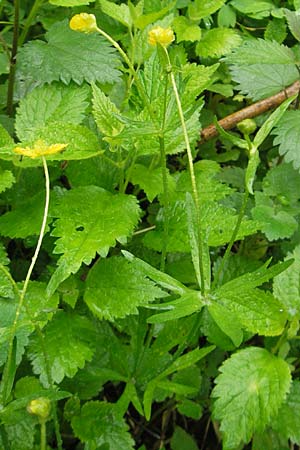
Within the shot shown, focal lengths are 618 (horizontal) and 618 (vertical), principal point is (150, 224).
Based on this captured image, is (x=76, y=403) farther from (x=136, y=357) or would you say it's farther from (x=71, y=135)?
(x=71, y=135)

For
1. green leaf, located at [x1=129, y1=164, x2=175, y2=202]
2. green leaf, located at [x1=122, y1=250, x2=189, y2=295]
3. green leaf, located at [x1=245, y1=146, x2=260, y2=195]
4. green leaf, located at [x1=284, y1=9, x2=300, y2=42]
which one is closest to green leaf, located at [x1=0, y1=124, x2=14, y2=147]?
green leaf, located at [x1=129, y1=164, x2=175, y2=202]

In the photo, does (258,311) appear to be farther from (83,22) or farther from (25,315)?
(83,22)

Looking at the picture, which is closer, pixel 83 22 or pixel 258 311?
pixel 83 22

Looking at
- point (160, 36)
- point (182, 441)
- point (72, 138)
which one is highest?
point (160, 36)

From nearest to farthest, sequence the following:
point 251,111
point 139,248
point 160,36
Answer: point 160,36
point 139,248
point 251,111

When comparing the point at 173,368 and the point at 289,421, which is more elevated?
the point at 173,368

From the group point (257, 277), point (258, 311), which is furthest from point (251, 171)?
point (258, 311)

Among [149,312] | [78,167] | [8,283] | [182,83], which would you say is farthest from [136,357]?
[182,83]

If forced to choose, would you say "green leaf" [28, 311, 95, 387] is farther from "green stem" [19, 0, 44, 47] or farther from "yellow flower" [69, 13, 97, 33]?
"green stem" [19, 0, 44, 47]
